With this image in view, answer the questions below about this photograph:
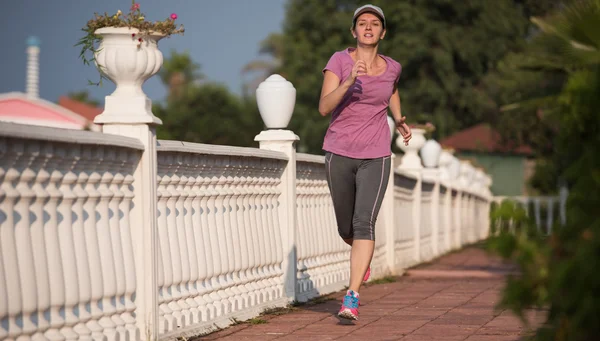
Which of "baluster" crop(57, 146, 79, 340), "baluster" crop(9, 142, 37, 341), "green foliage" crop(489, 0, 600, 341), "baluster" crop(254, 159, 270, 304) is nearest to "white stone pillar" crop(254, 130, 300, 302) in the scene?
"baluster" crop(254, 159, 270, 304)

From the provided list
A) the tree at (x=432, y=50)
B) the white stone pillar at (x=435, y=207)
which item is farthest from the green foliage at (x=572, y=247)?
the tree at (x=432, y=50)

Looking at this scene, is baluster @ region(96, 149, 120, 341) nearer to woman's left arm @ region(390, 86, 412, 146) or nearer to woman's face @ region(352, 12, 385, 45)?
woman's face @ region(352, 12, 385, 45)

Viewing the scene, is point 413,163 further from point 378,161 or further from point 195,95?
point 195,95

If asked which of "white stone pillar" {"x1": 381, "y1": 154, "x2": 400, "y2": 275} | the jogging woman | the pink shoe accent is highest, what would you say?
the jogging woman

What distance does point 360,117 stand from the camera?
6.76 meters

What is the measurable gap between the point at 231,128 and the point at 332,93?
197 ft

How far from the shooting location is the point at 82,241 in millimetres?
4648

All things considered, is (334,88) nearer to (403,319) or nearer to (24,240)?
A: (403,319)

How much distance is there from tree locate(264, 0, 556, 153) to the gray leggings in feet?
129

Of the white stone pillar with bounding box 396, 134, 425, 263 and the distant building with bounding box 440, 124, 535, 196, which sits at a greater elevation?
the distant building with bounding box 440, 124, 535, 196

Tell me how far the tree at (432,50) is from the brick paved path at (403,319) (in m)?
37.1

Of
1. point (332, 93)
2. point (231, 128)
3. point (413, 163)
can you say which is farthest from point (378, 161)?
point (231, 128)

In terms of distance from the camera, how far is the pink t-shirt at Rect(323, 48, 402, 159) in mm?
6723

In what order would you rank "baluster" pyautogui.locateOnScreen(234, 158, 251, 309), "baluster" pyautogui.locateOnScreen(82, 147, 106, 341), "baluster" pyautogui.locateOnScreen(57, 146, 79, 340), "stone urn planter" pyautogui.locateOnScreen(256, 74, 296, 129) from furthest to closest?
"stone urn planter" pyautogui.locateOnScreen(256, 74, 296, 129) → "baluster" pyautogui.locateOnScreen(234, 158, 251, 309) → "baluster" pyautogui.locateOnScreen(82, 147, 106, 341) → "baluster" pyautogui.locateOnScreen(57, 146, 79, 340)
